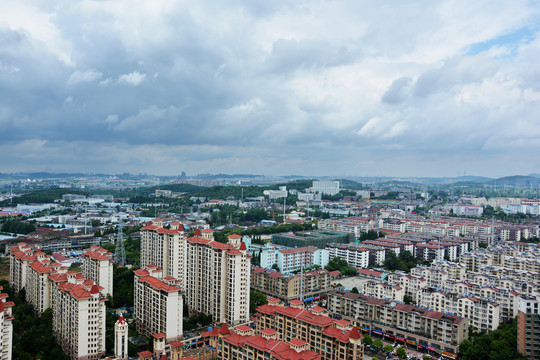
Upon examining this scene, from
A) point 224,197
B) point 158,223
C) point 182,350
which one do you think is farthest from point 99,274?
point 224,197

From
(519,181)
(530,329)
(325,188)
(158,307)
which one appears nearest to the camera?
(530,329)

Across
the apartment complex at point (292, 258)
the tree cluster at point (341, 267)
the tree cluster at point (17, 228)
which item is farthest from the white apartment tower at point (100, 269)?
the tree cluster at point (17, 228)

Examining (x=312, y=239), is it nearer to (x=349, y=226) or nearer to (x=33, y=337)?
(x=349, y=226)

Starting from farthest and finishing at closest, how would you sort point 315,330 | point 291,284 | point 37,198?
1. point 37,198
2. point 291,284
3. point 315,330

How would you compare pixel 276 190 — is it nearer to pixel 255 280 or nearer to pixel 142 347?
pixel 255 280

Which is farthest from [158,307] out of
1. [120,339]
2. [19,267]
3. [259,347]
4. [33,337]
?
[19,267]

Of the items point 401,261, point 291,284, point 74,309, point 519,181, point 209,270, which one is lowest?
point 401,261

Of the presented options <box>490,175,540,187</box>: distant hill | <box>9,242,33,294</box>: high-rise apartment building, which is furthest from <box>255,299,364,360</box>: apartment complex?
<box>490,175,540,187</box>: distant hill

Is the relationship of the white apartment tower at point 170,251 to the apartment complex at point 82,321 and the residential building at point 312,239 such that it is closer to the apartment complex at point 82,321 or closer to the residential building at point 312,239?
the apartment complex at point 82,321
